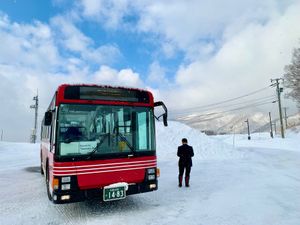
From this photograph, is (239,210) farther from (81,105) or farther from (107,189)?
(81,105)

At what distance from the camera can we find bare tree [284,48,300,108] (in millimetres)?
32719

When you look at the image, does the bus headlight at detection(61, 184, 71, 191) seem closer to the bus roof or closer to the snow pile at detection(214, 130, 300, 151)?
the bus roof

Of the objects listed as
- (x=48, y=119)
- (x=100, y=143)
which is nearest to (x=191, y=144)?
(x=100, y=143)

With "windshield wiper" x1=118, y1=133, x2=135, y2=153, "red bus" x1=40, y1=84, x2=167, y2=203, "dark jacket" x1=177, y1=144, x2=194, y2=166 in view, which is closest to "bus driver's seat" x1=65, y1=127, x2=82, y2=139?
"red bus" x1=40, y1=84, x2=167, y2=203

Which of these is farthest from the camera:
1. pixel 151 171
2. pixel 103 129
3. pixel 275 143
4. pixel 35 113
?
pixel 35 113

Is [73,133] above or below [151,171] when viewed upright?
above

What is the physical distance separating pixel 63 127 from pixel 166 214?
3184mm

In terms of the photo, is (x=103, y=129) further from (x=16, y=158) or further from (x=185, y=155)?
(x=16, y=158)

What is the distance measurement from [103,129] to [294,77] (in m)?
34.6

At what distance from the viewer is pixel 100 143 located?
5.90m

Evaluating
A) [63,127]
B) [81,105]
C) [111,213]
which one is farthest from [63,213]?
[81,105]

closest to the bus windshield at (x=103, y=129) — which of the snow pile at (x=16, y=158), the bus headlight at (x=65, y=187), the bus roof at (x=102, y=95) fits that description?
the bus roof at (x=102, y=95)

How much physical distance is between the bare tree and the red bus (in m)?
32.8

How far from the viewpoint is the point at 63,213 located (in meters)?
6.27
